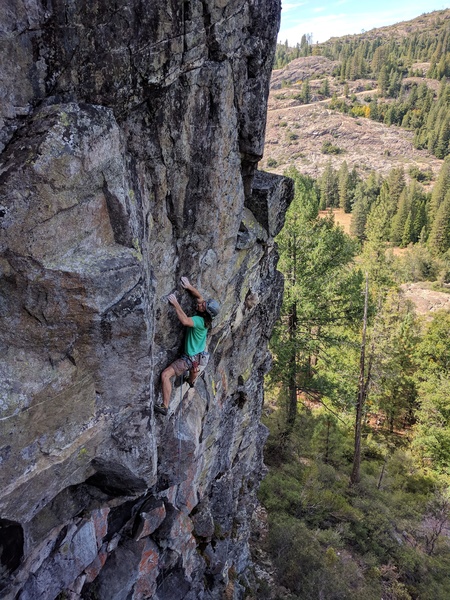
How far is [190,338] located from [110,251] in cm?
260

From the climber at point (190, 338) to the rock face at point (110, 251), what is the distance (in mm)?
205

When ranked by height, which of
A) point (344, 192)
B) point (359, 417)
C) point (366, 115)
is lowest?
point (344, 192)

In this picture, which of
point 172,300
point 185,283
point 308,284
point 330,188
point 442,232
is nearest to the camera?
point 172,300

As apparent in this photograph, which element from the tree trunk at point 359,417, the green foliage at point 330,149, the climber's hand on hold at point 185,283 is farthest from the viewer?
the green foliage at point 330,149

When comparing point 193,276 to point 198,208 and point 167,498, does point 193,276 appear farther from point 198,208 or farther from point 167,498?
point 167,498

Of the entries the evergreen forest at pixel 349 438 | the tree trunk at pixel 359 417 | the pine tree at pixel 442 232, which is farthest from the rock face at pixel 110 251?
the pine tree at pixel 442 232

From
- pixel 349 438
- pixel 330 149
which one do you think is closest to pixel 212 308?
pixel 349 438

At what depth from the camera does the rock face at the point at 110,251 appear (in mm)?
4188

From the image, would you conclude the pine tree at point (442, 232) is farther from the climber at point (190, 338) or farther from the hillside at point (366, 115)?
the climber at point (190, 338)

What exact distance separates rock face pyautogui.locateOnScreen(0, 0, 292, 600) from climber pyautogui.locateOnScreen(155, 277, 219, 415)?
205 millimetres

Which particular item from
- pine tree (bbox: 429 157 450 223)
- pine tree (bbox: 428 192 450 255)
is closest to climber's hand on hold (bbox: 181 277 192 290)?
pine tree (bbox: 428 192 450 255)

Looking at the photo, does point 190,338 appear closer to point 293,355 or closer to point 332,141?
point 293,355

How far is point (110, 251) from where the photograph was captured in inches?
188

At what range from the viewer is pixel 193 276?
278 inches
